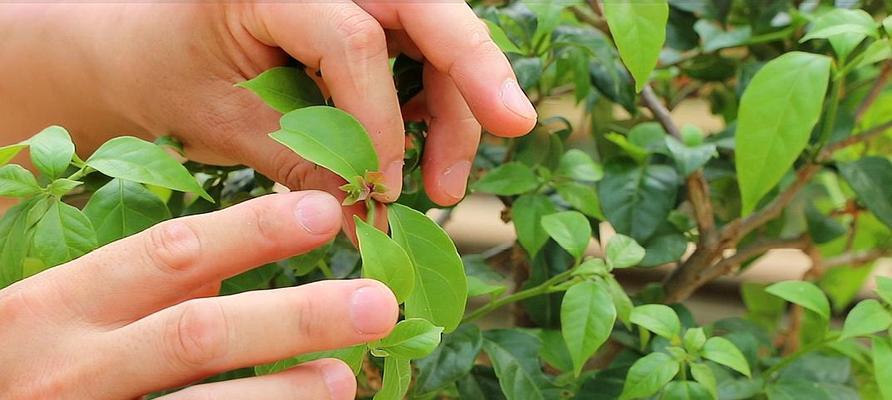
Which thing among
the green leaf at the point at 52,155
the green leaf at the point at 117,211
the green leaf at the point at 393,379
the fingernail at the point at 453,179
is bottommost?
the green leaf at the point at 393,379

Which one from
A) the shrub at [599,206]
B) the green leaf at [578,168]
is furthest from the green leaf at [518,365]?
the green leaf at [578,168]

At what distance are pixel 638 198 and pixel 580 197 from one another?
44mm

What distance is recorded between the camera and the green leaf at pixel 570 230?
533 millimetres

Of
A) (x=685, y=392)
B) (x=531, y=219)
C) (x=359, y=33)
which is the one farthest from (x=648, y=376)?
(x=359, y=33)

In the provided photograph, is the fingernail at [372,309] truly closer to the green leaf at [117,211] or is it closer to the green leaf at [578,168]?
the green leaf at [117,211]

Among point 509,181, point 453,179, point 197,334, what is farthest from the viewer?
point 509,181

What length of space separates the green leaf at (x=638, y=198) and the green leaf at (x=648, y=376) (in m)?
0.12

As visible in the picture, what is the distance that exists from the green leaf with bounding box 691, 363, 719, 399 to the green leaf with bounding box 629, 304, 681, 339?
0.02 m

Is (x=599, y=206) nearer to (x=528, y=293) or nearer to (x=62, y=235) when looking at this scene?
(x=528, y=293)

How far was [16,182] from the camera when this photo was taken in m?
0.42

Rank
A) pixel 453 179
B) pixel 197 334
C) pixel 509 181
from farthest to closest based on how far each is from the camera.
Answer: pixel 509 181 → pixel 453 179 → pixel 197 334

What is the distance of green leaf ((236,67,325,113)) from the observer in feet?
1.44

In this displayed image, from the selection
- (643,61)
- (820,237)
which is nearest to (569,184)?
(643,61)

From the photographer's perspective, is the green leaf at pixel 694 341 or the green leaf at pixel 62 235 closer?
the green leaf at pixel 62 235
